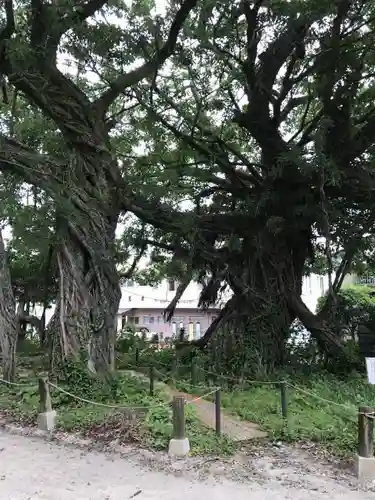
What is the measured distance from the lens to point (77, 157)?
884 centimetres

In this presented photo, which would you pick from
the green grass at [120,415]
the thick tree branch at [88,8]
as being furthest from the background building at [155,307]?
the thick tree branch at [88,8]

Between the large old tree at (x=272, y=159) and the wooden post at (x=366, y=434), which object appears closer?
the wooden post at (x=366, y=434)

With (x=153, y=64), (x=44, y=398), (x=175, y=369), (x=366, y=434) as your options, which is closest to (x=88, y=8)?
(x=153, y=64)

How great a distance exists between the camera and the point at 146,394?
7816 millimetres

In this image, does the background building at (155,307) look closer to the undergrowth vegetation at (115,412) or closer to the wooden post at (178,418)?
the undergrowth vegetation at (115,412)

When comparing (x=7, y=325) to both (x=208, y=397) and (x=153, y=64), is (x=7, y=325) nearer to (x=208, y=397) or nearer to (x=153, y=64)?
(x=208, y=397)

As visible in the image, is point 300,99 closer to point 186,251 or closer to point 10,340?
point 186,251

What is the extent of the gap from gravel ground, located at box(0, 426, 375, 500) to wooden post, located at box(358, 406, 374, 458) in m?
0.28

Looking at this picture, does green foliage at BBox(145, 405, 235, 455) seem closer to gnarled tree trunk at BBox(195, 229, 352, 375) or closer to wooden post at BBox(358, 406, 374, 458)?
wooden post at BBox(358, 406, 374, 458)

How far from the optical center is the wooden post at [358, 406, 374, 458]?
4891mm

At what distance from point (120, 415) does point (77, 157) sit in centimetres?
453

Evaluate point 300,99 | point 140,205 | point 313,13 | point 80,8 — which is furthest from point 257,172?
point 80,8

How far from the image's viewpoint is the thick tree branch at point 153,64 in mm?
8230

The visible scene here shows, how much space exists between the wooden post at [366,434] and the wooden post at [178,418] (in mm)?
1804
